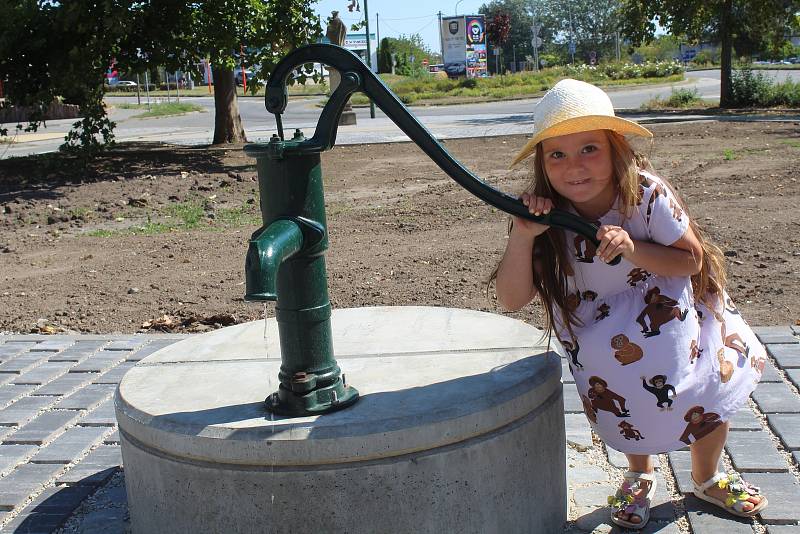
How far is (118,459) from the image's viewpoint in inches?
124

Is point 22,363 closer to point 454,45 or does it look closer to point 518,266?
point 518,266

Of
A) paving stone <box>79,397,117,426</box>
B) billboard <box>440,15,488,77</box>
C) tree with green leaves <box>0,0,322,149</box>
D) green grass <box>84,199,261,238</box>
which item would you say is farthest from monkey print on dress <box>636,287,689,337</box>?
billboard <box>440,15,488,77</box>

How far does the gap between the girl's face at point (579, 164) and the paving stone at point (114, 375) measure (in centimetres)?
231

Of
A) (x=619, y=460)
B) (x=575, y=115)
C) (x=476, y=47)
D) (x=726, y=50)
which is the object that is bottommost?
Result: (x=619, y=460)

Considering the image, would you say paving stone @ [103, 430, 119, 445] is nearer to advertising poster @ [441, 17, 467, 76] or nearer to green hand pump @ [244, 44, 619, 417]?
green hand pump @ [244, 44, 619, 417]

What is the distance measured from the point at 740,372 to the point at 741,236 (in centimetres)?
379

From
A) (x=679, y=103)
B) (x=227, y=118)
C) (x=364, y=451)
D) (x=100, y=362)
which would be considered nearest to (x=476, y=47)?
(x=679, y=103)

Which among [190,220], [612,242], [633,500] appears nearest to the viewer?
[612,242]

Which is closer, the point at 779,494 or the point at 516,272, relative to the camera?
the point at 516,272

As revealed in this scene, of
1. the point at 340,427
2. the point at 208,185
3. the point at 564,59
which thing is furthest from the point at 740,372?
the point at 564,59

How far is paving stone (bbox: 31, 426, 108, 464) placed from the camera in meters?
3.19

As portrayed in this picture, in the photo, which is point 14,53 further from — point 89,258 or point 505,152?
point 505,152

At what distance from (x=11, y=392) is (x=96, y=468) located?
964mm

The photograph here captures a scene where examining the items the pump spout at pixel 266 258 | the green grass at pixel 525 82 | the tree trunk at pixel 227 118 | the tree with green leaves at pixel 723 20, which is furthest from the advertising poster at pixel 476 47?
the pump spout at pixel 266 258
